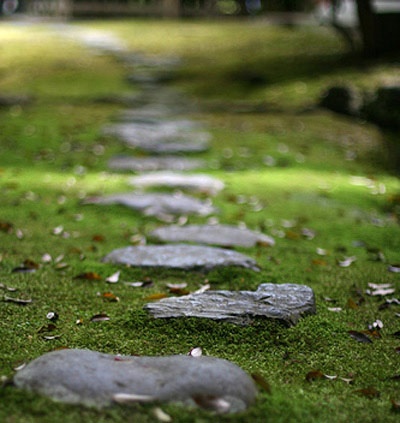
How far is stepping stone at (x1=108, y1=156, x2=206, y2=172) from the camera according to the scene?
5363 mm

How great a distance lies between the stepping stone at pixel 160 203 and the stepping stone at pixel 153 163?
903mm

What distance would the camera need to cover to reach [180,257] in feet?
10.3

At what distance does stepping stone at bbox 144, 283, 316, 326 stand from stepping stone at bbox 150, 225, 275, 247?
850 millimetres

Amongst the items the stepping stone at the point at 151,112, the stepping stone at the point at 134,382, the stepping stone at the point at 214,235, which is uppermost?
the stepping stone at the point at 134,382

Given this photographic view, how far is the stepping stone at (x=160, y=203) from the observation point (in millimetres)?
4141

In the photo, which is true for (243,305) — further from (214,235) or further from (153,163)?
(153,163)

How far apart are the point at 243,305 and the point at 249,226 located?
155 centimetres

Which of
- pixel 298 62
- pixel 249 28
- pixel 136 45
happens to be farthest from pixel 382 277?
pixel 249 28

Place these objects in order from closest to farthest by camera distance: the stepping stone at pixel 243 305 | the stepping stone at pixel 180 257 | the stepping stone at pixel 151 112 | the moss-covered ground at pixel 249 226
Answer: the moss-covered ground at pixel 249 226, the stepping stone at pixel 243 305, the stepping stone at pixel 180 257, the stepping stone at pixel 151 112

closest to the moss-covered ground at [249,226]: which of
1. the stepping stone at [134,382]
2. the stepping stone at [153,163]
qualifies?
the stepping stone at [134,382]

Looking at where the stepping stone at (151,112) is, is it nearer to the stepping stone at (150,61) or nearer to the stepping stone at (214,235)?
the stepping stone at (150,61)

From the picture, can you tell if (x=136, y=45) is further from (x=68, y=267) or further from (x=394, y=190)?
(x=68, y=267)

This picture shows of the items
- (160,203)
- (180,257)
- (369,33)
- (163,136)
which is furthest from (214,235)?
(369,33)

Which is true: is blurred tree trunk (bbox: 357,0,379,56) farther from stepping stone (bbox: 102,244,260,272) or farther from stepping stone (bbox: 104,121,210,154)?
stepping stone (bbox: 102,244,260,272)
